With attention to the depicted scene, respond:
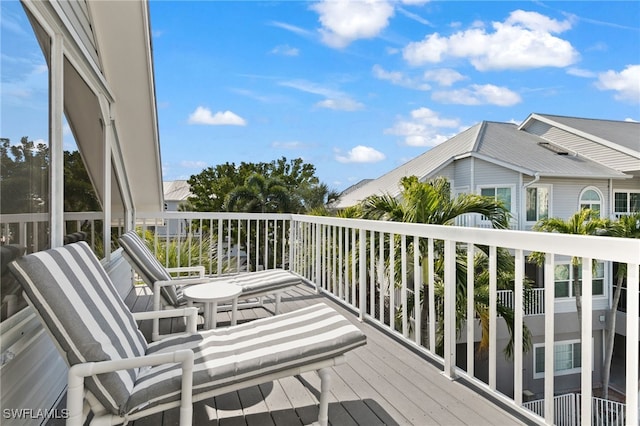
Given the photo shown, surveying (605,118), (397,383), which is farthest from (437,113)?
(397,383)

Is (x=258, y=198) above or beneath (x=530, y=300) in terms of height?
above

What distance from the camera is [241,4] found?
1084 cm

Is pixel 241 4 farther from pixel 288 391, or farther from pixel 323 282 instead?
pixel 288 391

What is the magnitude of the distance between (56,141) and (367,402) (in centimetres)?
259

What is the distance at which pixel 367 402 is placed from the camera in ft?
7.64

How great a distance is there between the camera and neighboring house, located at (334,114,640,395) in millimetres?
14156

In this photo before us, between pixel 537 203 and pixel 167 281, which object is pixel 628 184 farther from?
pixel 167 281

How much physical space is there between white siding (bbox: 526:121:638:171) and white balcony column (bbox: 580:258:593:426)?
18570mm

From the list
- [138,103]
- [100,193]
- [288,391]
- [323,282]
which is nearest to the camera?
[288,391]

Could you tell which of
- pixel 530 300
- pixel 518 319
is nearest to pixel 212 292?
pixel 518 319

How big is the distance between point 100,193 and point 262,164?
19.3 metres

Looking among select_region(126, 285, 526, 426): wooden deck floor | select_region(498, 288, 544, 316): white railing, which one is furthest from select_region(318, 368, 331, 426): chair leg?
select_region(498, 288, 544, 316): white railing

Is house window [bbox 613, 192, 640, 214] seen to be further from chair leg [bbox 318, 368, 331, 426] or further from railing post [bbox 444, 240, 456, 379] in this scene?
chair leg [bbox 318, 368, 331, 426]

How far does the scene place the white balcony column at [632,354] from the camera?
155 centimetres
